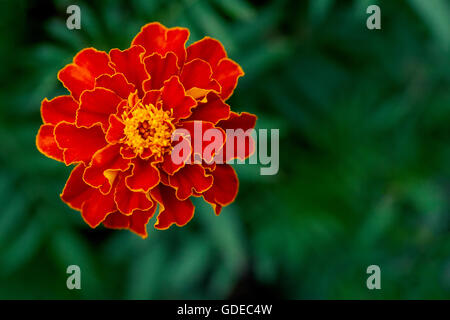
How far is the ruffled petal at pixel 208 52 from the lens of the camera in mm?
1135

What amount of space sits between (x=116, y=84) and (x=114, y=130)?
0.36 feet

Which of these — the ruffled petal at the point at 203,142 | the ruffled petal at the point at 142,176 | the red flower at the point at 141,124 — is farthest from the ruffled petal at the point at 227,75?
the ruffled petal at the point at 142,176

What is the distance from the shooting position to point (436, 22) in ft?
5.39

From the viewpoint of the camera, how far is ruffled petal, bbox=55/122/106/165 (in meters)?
1.05

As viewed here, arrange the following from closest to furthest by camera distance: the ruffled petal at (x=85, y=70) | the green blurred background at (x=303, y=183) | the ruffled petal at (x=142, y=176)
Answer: the ruffled petal at (x=142, y=176) < the ruffled petal at (x=85, y=70) < the green blurred background at (x=303, y=183)

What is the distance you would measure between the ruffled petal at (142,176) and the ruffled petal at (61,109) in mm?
199

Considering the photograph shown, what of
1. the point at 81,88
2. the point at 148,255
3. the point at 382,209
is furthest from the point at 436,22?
the point at 148,255

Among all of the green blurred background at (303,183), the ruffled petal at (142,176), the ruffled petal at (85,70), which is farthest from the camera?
the green blurred background at (303,183)

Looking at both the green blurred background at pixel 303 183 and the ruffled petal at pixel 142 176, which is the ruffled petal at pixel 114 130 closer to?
the ruffled petal at pixel 142 176

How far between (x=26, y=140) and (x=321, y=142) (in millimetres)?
1303

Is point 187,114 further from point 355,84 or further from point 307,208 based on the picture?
point 355,84

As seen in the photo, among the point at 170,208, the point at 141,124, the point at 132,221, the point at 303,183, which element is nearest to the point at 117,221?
the point at 132,221

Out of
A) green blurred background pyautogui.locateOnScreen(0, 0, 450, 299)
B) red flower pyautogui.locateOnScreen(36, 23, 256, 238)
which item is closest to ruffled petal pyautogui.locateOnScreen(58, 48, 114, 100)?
red flower pyautogui.locateOnScreen(36, 23, 256, 238)

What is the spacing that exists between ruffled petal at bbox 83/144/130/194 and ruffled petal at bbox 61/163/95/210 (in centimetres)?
7
